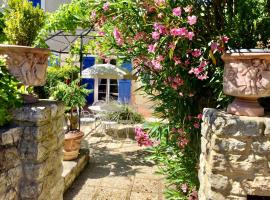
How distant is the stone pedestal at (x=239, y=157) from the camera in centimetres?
223

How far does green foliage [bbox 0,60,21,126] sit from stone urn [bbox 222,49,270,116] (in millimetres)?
1748

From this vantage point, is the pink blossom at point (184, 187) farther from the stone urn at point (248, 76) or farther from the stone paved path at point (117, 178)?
the stone urn at point (248, 76)

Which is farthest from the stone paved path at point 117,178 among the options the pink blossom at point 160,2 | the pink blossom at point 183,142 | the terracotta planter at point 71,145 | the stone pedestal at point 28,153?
the pink blossom at point 160,2

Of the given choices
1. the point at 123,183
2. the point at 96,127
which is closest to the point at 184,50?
the point at 123,183

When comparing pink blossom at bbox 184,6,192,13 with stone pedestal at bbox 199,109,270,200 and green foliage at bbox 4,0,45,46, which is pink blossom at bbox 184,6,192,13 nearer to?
stone pedestal at bbox 199,109,270,200

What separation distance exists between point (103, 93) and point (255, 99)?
10.7 meters

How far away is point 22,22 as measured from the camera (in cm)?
277

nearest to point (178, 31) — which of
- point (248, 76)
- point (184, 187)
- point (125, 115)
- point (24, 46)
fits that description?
point (248, 76)

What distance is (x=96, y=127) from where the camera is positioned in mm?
9305

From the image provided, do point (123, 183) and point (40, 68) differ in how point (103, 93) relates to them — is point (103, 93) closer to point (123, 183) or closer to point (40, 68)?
point (123, 183)

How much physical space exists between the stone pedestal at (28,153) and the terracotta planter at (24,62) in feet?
0.81

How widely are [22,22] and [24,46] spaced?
11.1 inches

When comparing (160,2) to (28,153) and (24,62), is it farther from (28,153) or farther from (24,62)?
(28,153)

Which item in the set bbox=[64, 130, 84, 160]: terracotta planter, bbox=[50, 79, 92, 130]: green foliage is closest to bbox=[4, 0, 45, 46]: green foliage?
bbox=[64, 130, 84, 160]: terracotta planter
